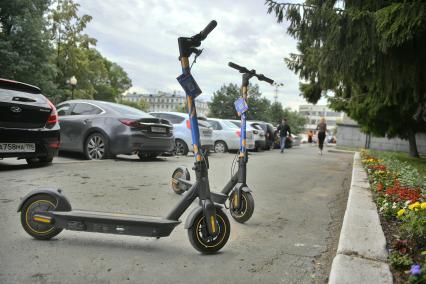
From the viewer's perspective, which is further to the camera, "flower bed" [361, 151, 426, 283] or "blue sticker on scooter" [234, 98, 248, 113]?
"blue sticker on scooter" [234, 98, 248, 113]

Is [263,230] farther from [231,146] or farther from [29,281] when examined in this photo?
[231,146]

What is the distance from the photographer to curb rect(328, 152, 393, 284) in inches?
99.5

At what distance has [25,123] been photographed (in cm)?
679

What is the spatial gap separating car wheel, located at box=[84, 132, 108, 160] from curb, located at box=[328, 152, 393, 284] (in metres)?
6.41

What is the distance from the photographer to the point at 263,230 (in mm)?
4160

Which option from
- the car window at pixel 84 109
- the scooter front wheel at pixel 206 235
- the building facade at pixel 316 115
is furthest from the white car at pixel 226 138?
the building facade at pixel 316 115

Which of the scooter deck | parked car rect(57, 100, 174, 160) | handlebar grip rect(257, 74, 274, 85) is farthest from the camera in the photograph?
parked car rect(57, 100, 174, 160)

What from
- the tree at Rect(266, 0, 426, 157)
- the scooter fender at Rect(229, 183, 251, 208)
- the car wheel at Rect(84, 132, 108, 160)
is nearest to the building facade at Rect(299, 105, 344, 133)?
the tree at Rect(266, 0, 426, 157)

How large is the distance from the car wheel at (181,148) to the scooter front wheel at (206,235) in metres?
10.5

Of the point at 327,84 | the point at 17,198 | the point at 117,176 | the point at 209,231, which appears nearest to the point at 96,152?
the point at 117,176

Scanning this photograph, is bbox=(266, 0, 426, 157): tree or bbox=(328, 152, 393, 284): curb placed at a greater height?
bbox=(266, 0, 426, 157): tree

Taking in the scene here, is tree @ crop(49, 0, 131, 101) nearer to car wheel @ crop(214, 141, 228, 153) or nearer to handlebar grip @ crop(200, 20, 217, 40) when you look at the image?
car wheel @ crop(214, 141, 228, 153)

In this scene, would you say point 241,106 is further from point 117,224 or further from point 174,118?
point 174,118

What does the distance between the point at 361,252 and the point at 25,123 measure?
5.82 metres
